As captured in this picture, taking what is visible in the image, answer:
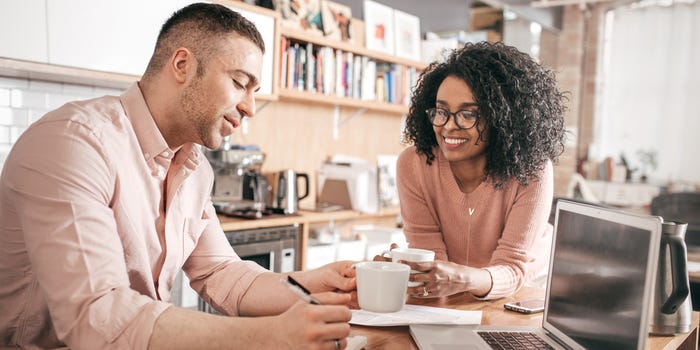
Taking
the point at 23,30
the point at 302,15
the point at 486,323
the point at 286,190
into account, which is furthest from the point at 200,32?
the point at 302,15

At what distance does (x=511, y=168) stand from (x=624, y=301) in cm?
92

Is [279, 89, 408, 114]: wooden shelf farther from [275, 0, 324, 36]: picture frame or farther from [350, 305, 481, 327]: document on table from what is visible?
[350, 305, 481, 327]: document on table

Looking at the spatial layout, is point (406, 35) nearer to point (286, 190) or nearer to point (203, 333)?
point (286, 190)

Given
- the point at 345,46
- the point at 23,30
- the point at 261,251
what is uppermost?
the point at 345,46

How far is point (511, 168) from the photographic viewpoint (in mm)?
1879

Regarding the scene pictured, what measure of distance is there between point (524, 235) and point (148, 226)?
105 centimetres

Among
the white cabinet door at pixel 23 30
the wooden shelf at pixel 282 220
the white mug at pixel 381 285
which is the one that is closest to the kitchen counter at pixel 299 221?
the wooden shelf at pixel 282 220

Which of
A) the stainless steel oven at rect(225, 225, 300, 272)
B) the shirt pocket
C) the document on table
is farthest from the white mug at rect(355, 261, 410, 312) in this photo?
the stainless steel oven at rect(225, 225, 300, 272)

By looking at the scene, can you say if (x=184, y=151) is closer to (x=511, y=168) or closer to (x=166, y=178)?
(x=166, y=178)

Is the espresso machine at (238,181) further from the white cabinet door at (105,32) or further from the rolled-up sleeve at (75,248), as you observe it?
the rolled-up sleeve at (75,248)

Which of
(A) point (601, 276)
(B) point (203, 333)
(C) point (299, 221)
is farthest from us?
(C) point (299, 221)

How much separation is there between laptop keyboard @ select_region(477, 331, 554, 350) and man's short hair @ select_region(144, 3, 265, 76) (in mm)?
801

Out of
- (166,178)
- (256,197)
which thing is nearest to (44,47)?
(256,197)

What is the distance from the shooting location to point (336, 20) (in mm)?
3975
